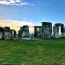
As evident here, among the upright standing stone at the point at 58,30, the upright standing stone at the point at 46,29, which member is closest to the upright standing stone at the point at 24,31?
the upright standing stone at the point at 46,29

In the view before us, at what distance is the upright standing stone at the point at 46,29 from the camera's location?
2408 millimetres

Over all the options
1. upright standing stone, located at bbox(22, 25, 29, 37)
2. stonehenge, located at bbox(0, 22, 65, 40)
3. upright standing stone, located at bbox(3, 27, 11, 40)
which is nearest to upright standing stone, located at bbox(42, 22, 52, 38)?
stonehenge, located at bbox(0, 22, 65, 40)

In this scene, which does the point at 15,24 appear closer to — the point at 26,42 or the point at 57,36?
the point at 26,42

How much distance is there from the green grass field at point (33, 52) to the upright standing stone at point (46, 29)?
10 cm

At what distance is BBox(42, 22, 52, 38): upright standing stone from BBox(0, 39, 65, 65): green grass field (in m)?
0.10

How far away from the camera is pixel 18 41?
2.42 m

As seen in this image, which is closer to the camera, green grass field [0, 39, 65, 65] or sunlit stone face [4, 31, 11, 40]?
green grass field [0, 39, 65, 65]

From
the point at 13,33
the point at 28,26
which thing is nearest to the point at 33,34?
the point at 28,26

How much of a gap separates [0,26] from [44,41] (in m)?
0.73

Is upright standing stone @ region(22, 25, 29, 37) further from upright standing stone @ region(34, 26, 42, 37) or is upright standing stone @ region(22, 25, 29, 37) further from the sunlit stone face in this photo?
the sunlit stone face

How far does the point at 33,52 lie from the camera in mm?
2332

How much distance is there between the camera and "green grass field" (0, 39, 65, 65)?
7.14 ft

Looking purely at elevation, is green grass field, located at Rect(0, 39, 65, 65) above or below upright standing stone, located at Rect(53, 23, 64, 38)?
below

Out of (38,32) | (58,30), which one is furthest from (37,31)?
(58,30)
